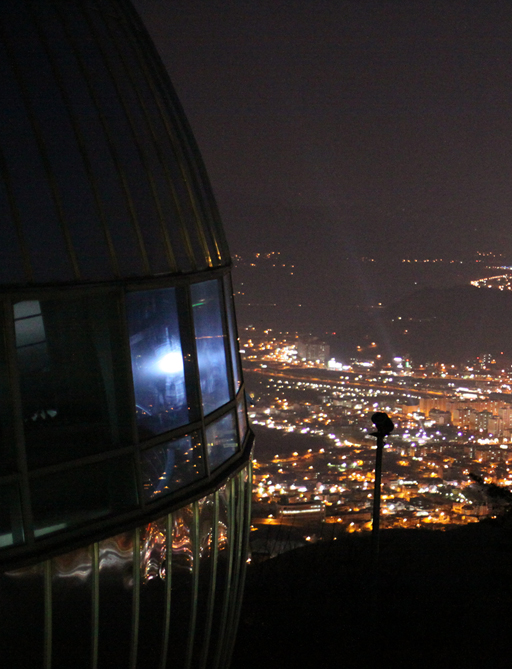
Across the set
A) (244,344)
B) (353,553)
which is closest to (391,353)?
(244,344)

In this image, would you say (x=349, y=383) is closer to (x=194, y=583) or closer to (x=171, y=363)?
(x=194, y=583)

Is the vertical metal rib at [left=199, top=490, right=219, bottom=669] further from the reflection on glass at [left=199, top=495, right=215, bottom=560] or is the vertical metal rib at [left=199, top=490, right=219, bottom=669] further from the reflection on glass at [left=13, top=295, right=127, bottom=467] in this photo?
the reflection on glass at [left=13, top=295, right=127, bottom=467]

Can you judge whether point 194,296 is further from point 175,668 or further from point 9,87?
point 175,668

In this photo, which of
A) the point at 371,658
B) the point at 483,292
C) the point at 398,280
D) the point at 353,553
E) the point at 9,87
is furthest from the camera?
the point at 398,280

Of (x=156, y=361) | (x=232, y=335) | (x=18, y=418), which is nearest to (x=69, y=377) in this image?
(x=18, y=418)

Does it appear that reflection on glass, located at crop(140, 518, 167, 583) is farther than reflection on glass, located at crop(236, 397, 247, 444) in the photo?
No

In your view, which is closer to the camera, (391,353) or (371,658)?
(371,658)

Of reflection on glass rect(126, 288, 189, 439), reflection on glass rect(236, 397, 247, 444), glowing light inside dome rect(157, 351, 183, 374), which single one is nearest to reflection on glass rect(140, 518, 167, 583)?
reflection on glass rect(126, 288, 189, 439)
